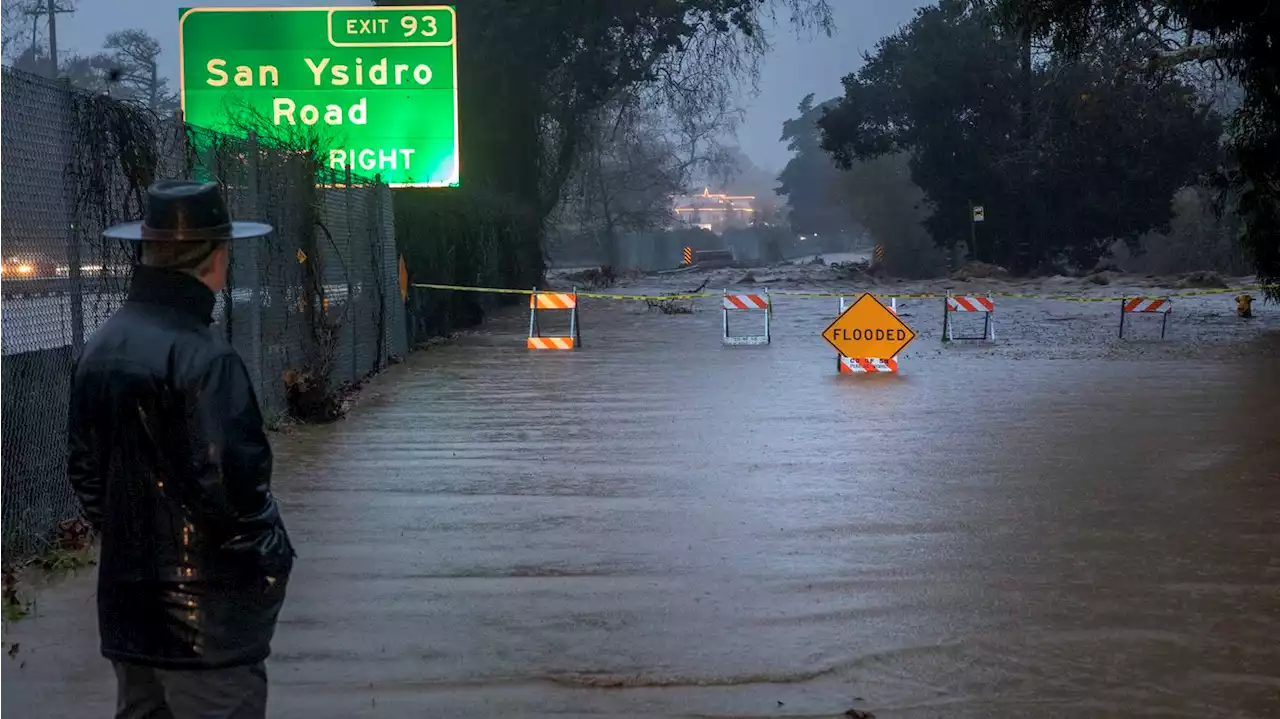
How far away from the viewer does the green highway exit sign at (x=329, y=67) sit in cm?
2022

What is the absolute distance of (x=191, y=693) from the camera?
3504mm

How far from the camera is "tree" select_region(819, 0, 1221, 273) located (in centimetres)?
4778

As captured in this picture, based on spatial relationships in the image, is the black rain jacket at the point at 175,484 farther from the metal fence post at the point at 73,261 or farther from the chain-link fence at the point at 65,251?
the metal fence post at the point at 73,261

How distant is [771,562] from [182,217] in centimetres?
460

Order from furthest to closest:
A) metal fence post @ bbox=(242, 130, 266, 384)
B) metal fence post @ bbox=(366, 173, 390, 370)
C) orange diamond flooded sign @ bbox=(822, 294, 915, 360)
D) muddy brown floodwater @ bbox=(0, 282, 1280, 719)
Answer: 1. metal fence post @ bbox=(366, 173, 390, 370)
2. orange diamond flooded sign @ bbox=(822, 294, 915, 360)
3. metal fence post @ bbox=(242, 130, 266, 384)
4. muddy brown floodwater @ bbox=(0, 282, 1280, 719)

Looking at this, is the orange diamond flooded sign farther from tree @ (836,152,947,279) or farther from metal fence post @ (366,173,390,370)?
tree @ (836,152,947,279)

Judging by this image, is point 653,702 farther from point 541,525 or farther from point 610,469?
point 610,469

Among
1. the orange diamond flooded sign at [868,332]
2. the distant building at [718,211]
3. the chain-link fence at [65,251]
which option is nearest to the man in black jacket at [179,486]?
the chain-link fence at [65,251]

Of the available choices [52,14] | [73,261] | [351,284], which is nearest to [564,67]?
[52,14]

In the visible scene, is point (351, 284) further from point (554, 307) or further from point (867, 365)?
point (867, 365)

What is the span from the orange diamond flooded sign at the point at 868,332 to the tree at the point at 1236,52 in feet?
13.4

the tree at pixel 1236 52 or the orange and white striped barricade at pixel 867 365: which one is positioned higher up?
the tree at pixel 1236 52

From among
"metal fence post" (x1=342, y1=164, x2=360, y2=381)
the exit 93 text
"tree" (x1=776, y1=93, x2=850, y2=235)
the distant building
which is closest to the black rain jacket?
"metal fence post" (x1=342, y1=164, x2=360, y2=381)

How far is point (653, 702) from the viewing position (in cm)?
540
